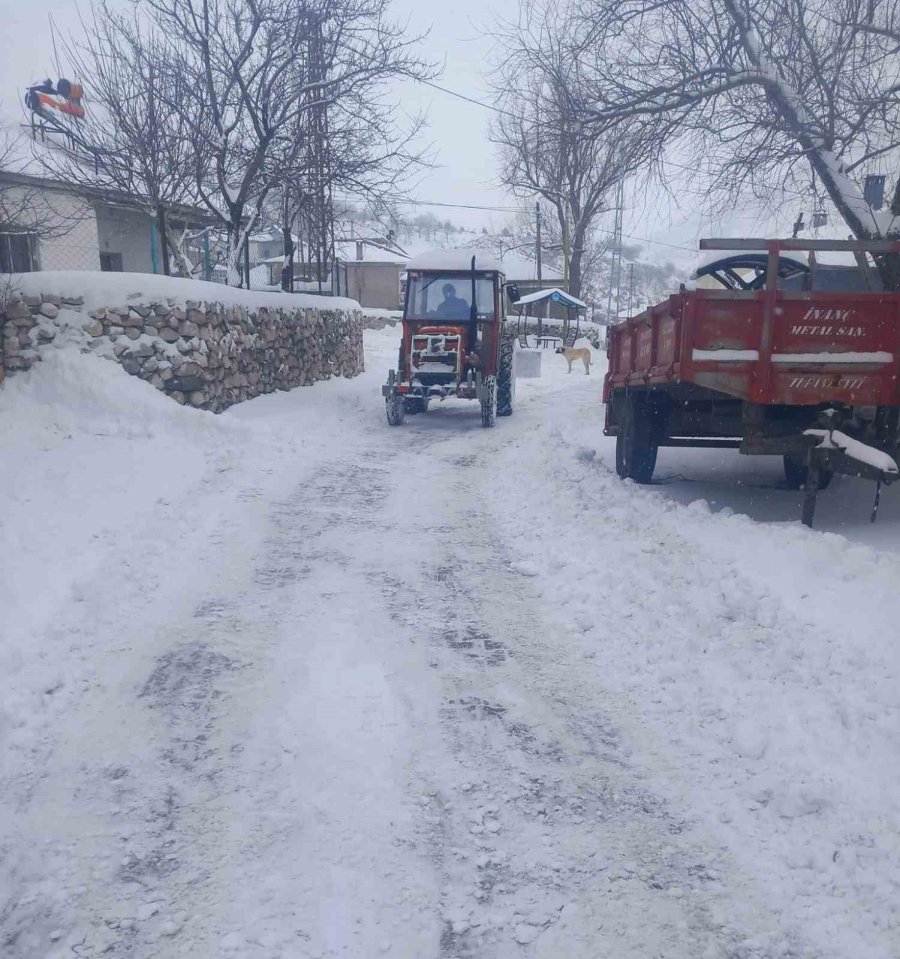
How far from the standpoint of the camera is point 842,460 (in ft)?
19.0

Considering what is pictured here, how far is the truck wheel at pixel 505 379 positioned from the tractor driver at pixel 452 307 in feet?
3.91

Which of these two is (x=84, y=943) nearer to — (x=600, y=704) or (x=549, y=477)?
(x=600, y=704)

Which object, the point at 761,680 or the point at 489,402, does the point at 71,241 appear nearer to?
the point at 489,402

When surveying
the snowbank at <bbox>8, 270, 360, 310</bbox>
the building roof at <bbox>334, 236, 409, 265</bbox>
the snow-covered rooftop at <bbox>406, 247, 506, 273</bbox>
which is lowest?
the snowbank at <bbox>8, 270, 360, 310</bbox>

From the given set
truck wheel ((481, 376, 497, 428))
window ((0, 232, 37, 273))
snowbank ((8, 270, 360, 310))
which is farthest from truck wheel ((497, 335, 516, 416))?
window ((0, 232, 37, 273))

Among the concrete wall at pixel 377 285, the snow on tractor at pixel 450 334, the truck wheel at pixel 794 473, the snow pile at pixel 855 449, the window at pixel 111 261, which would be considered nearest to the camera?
the snow pile at pixel 855 449

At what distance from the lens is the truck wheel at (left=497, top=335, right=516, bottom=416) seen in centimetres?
1494

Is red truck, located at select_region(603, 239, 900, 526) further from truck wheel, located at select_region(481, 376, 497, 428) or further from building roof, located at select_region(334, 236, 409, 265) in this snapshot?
building roof, located at select_region(334, 236, 409, 265)

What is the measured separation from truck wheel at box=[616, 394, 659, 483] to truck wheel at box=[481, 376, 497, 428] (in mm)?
5167

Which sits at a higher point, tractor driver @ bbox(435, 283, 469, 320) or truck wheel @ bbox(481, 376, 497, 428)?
tractor driver @ bbox(435, 283, 469, 320)

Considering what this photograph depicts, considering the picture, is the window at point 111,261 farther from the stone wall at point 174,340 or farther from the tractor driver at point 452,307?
the tractor driver at point 452,307

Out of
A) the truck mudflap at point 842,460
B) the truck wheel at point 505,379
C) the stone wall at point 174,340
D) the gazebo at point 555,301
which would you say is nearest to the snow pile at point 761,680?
the truck mudflap at point 842,460

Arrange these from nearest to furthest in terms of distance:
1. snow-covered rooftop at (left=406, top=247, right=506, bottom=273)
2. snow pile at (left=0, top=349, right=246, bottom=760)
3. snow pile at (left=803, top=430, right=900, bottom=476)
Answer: snow pile at (left=0, top=349, right=246, bottom=760)
snow pile at (left=803, top=430, right=900, bottom=476)
snow-covered rooftop at (left=406, top=247, right=506, bottom=273)

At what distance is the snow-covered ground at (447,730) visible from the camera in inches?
101
